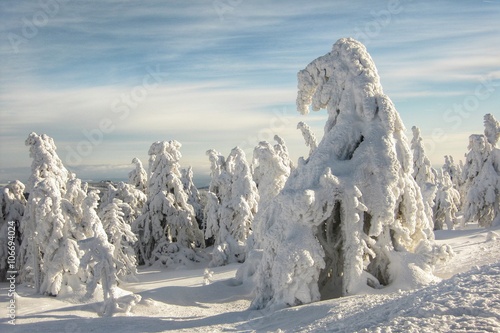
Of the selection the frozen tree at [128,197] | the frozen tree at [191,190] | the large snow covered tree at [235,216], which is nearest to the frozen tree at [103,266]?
the large snow covered tree at [235,216]

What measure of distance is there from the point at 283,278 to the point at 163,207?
2080 cm

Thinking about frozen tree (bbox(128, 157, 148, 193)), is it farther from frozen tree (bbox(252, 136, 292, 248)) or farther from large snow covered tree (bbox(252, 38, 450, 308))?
large snow covered tree (bbox(252, 38, 450, 308))

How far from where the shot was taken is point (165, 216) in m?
35.9

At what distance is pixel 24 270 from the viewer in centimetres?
Answer: 2589

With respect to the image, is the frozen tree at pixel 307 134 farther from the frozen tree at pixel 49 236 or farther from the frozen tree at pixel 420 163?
the frozen tree at pixel 49 236

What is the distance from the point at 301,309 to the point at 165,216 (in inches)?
899

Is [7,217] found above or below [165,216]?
above

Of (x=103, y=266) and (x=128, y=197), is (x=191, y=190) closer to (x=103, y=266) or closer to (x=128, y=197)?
(x=128, y=197)

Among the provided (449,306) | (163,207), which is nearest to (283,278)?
(449,306)

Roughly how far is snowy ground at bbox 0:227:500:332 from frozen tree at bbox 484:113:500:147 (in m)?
11.0

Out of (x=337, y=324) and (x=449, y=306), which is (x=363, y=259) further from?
(x=449, y=306)

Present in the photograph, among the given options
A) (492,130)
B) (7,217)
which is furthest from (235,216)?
(492,130)

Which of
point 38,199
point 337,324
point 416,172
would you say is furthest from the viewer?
point 416,172

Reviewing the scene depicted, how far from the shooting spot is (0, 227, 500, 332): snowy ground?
960cm
